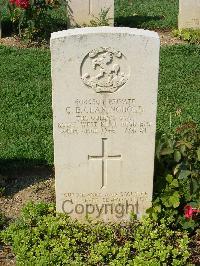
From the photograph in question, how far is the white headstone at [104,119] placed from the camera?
4.15m

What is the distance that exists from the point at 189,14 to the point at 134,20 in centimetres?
139

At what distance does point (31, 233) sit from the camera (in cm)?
447

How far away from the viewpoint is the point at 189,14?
33.7 ft

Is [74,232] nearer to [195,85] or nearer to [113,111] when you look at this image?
[113,111]

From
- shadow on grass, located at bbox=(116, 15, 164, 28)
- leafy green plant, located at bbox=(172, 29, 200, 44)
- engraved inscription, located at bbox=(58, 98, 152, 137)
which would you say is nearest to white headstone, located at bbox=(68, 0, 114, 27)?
shadow on grass, located at bbox=(116, 15, 164, 28)

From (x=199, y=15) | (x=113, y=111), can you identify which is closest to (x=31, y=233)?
(x=113, y=111)

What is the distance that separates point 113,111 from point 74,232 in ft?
3.12

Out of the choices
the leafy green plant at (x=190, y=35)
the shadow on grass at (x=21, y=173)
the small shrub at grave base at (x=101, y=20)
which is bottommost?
the shadow on grass at (x=21, y=173)

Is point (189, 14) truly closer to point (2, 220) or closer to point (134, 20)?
point (134, 20)

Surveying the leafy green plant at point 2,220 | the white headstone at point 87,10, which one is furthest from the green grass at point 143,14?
the leafy green plant at point 2,220

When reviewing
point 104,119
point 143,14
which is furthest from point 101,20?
point 104,119

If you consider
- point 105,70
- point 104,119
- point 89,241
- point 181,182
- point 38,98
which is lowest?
point 89,241

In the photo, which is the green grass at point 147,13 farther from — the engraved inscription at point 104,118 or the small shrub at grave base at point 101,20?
the engraved inscription at point 104,118

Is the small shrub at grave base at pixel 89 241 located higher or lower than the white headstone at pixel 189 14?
lower
